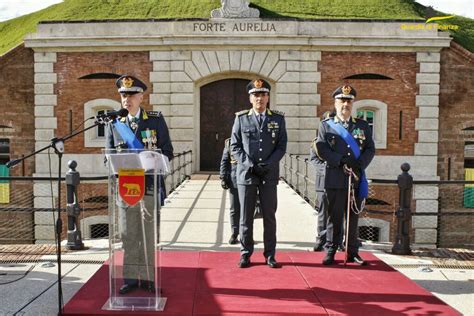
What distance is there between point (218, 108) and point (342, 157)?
491 inches

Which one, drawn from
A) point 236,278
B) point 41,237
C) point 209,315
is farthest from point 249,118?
point 41,237

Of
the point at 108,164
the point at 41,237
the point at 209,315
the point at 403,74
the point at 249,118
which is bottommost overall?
the point at 41,237

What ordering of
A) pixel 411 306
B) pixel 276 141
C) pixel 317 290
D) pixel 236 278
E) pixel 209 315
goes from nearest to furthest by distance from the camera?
1. pixel 209 315
2. pixel 411 306
3. pixel 317 290
4. pixel 236 278
5. pixel 276 141

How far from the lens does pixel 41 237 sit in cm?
1680

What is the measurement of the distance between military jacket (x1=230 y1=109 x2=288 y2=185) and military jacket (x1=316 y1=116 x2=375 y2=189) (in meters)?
0.50

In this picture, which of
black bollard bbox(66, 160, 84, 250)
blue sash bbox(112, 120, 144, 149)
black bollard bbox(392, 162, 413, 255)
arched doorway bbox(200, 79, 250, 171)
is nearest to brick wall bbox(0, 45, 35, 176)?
arched doorway bbox(200, 79, 250, 171)

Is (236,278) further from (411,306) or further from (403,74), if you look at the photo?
(403,74)

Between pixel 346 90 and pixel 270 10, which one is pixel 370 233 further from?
pixel 346 90

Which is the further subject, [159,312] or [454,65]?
[454,65]

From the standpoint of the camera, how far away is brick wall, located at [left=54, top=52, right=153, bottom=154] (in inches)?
685

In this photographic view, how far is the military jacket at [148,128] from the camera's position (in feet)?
17.5

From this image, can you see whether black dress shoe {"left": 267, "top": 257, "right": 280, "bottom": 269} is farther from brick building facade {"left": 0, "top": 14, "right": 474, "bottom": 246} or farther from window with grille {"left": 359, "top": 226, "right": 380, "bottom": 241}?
brick building facade {"left": 0, "top": 14, "right": 474, "bottom": 246}

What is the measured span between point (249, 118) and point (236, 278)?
1913 millimetres

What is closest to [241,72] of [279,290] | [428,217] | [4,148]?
[428,217]
